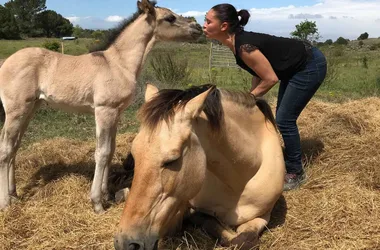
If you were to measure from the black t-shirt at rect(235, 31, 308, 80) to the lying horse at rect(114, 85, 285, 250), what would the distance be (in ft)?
1.86

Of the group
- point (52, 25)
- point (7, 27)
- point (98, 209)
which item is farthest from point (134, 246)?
point (52, 25)

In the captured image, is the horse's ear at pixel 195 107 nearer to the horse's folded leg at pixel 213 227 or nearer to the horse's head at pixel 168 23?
the horse's folded leg at pixel 213 227

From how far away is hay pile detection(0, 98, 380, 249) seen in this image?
2920 millimetres

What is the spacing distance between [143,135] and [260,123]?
1245 mm

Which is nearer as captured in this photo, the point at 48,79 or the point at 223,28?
the point at 223,28

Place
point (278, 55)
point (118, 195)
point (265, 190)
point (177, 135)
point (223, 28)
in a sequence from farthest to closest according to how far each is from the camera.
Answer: point (118, 195)
point (278, 55)
point (223, 28)
point (265, 190)
point (177, 135)

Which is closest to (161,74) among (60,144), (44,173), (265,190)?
(60,144)

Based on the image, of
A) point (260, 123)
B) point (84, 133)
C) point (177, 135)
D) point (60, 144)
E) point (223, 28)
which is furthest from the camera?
point (84, 133)

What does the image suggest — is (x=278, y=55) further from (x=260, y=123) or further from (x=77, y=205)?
(x=77, y=205)

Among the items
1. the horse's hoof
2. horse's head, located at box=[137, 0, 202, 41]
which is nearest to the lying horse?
horse's head, located at box=[137, 0, 202, 41]

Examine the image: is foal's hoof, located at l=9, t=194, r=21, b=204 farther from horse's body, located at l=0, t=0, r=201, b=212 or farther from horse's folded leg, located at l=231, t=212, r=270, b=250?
horse's folded leg, located at l=231, t=212, r=270, b=250

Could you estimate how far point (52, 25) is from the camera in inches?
2053

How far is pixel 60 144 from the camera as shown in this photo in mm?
5523

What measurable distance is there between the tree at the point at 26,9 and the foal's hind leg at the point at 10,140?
173ft
